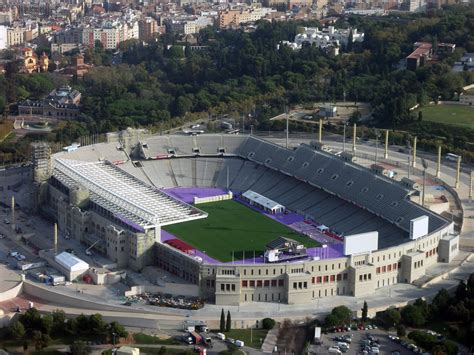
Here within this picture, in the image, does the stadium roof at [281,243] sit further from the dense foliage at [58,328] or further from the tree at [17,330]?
the tree at [17,330]

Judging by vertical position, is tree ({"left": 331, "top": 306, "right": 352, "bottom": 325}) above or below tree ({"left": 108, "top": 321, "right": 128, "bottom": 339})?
above

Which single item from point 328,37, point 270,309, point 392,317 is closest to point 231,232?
point 270,309

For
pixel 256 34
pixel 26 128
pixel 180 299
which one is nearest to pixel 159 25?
pixel 256 34

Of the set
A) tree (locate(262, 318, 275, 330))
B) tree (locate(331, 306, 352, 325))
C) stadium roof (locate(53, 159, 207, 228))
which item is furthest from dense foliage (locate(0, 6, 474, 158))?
tree (locate(262, 318, 275, 330))

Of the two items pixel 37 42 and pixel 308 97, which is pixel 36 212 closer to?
pixel 308 97

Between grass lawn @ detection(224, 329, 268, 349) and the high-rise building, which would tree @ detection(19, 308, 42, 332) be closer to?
grass lawn @ detection(224, 329, 268, 349)

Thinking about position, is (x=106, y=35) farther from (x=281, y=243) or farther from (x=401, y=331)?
(x=401, y=331)
